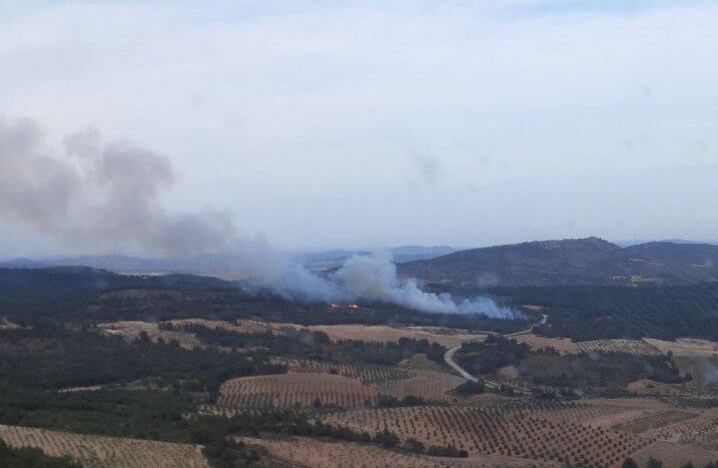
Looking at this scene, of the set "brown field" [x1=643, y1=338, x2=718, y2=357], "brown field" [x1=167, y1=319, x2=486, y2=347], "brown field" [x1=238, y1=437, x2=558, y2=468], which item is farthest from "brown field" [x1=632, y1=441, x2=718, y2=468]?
"brown field" [x1=167, y1=319, x2=486, y2=347]

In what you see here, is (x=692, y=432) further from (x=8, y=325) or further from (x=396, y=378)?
(x=8, y=325)

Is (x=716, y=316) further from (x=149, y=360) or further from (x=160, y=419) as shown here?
(x=160, y=419)

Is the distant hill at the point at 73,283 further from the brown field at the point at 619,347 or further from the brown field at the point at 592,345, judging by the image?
the brown field at the point at 619,347

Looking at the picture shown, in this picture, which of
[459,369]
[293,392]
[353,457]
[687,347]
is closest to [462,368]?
[459,369]

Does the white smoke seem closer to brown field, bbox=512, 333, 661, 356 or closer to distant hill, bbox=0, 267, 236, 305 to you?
distant hill, bbox=0, 267, 236, 305

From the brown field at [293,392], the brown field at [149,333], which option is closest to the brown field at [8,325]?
the brown field at [149,333]

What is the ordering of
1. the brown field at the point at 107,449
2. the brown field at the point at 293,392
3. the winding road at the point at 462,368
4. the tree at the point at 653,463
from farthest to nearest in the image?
the winding road at the point at 462,368 → the brown field at the point at 293,392 → the tree at the point at 653,463 → the brown field at the point at 107,449

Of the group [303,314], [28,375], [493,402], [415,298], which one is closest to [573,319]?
[415,298]
